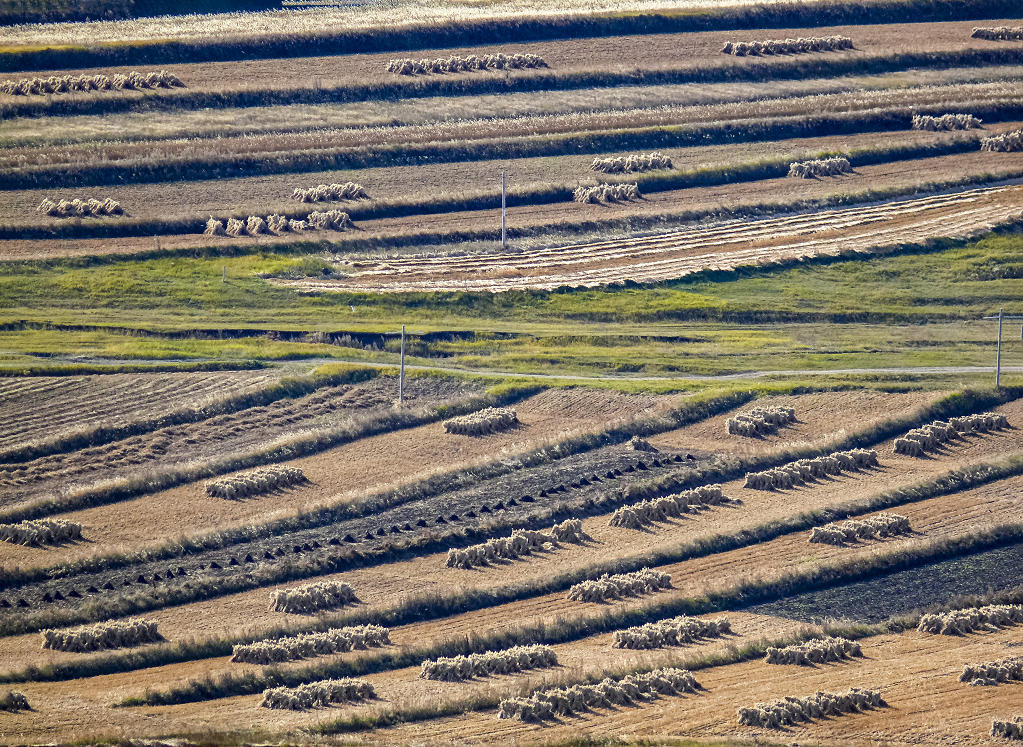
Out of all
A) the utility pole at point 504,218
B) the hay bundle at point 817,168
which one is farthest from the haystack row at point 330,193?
the hay bundle at point 817,168

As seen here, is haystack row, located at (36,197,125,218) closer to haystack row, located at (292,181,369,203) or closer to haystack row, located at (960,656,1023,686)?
haystack row, located at (292,181,369,203)

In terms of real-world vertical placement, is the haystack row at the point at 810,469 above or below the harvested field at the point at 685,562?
above

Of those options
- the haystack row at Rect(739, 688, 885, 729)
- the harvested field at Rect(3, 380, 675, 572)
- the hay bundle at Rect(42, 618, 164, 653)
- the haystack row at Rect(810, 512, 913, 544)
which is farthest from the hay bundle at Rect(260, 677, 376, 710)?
the haystack row at Rect(810, 512, 913, 544)

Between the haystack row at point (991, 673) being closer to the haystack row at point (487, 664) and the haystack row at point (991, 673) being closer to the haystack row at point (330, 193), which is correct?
the haystack row at point (487, 664)

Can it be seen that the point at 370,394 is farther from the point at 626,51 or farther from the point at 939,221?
the point at 626,51

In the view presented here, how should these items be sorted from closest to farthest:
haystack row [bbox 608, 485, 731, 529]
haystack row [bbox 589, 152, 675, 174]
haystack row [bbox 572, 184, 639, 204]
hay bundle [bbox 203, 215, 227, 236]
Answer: haystack row [bbox 608, 485, 731, 529]
hay bundle [bbox 203, 215, 227, 236]
haystack row [bbox 572, 184, 639, 204]
haystack row [bbox 589, 152, 675, 174]

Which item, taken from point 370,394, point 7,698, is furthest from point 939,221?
point 7,698
